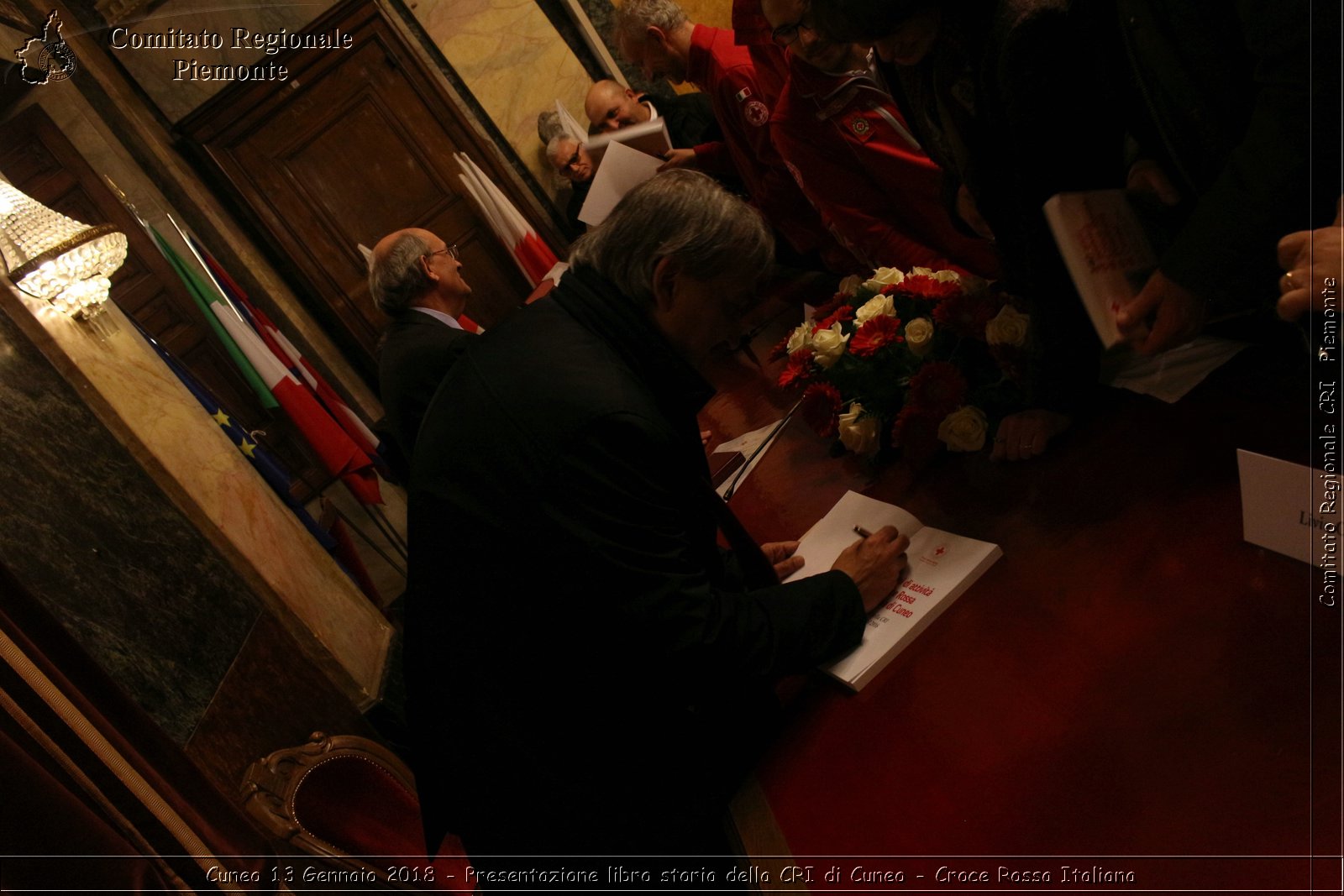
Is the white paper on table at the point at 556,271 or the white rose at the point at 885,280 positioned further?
the white paper on table at the point at 556,271

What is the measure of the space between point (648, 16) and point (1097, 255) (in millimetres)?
2579

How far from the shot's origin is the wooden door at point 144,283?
464cm

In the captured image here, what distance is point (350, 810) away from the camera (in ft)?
7.41

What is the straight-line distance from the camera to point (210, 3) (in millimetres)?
5074

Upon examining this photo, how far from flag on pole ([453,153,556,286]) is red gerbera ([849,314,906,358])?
3979mm

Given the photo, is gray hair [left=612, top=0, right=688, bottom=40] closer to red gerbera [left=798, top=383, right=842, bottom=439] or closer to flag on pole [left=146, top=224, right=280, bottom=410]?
red gerbera [left=798, top=383, right=842, bottom=439]

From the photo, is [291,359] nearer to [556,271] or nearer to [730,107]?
[556,271]

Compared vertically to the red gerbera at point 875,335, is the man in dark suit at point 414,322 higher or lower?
higher

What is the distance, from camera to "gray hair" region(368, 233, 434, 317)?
10.8 ft

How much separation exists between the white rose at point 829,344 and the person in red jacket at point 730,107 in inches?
41.5

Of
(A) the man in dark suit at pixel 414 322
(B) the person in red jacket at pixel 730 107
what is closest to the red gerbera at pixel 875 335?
(B) the person in red jacket at pixel 730 107

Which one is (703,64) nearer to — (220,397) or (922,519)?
(922,519)

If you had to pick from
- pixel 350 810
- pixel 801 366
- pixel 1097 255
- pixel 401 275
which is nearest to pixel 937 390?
pixel 801 366

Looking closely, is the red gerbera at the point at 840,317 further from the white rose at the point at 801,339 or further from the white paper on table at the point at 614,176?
the white paper on table at the point at 614,176
